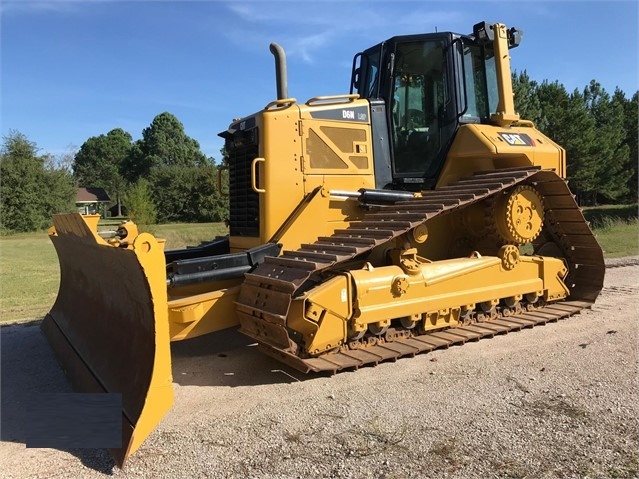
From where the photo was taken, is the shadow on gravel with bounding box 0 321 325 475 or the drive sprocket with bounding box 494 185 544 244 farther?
the drive sprocket with bounding box 494 185 544 244

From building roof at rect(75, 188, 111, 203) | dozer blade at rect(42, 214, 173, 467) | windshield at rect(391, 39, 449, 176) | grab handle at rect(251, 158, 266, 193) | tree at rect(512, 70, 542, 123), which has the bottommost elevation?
dozer blade at rect(42, 214, 173, 467)

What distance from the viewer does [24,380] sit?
16.1ft

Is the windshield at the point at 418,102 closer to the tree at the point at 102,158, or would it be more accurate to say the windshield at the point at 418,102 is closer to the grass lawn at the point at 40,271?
the grass lawn at the point at 40,271

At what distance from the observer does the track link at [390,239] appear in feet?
14.7

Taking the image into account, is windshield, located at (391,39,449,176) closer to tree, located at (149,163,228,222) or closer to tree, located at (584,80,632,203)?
tree, located at (584,80,632,203)

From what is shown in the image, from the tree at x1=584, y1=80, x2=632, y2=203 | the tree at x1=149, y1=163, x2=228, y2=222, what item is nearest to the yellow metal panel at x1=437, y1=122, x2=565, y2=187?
the tree at x1=584, y1=80, x2=632, y2=203

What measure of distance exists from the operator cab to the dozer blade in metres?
3.36

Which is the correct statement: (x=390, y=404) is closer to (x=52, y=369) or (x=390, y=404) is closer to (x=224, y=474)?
(x=224, y=474)

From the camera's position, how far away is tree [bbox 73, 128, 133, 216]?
Answer: 7149 centimetres

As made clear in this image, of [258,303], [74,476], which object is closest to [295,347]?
[258,303]

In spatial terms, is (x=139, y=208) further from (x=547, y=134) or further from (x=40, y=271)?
(x=547, y=134)

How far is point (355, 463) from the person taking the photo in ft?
10.2

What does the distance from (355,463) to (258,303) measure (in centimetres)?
184

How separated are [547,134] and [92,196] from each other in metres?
50.8
